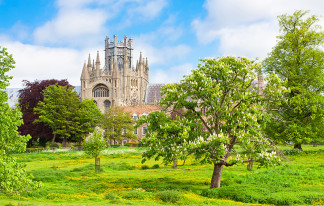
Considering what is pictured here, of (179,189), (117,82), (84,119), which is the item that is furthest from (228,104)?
(117,82)

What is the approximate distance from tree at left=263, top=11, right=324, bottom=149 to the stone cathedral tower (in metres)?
61.7

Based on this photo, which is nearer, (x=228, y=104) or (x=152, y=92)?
(x=228, y=104)

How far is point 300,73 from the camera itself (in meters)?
40.6

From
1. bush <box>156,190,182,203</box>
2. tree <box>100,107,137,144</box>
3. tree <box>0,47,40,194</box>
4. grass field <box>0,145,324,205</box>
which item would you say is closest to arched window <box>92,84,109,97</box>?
tree <box>100,107,137,144</box>

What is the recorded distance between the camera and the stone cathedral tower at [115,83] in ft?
337

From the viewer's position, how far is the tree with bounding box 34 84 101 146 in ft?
187

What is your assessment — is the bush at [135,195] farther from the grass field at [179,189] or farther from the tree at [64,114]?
the tree at [64,114]

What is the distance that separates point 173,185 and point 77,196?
658cm

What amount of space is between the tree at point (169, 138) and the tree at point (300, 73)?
2117cm

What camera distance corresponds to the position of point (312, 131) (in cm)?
3912

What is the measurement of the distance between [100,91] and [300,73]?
73.3 m

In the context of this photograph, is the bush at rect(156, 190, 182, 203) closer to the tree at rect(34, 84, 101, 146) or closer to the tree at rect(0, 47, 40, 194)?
the tree at rect(0, 47, 40, 194)

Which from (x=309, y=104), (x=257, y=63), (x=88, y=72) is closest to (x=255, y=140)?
(x=257, y=63)

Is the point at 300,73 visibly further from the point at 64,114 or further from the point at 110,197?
the point at 64,114
